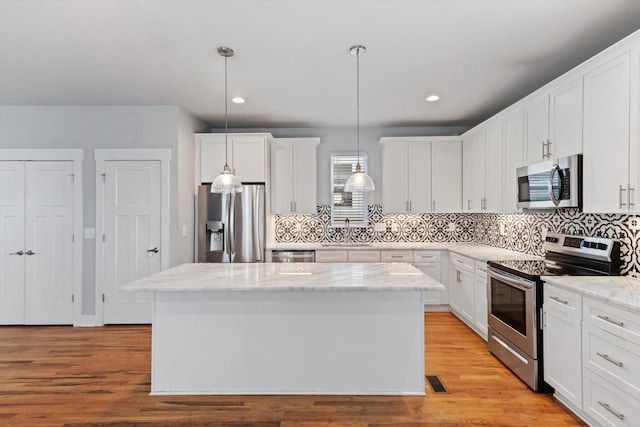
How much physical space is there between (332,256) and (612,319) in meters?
3.16

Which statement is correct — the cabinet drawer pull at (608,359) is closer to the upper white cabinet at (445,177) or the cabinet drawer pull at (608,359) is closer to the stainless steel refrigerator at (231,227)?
the upper white cabinet at (445,177)

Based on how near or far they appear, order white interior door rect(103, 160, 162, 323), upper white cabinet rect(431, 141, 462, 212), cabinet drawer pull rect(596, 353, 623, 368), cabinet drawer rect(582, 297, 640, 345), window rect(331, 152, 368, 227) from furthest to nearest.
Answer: window rect(331, 152, 368, 227)
upper white cabinet rect(431, 141, 462, 212)
white interior door rect(103, 160, 162, 323)
cabinet drawer pull rect(596, 353, 623, 368)
cabinet drawer rect(582, 297, 640, 345)

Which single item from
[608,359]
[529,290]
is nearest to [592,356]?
[608,359]

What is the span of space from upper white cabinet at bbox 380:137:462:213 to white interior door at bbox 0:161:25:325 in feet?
15.3

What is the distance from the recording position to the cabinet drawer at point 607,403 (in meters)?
1.88

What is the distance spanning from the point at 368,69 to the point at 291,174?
2.20m

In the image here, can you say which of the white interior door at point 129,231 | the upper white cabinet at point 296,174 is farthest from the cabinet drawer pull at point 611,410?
the white interior door at point 129,231

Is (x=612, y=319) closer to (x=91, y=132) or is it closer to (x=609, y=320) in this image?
(x=609, y=320)

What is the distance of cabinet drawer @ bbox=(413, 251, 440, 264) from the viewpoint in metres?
4.73

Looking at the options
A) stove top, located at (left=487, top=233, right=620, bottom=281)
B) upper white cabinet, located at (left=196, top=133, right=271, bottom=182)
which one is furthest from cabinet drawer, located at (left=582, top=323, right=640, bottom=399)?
upper white cabinet, located at (left=196, top=133, right=271, bottom=182)

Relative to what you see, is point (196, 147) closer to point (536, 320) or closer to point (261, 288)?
point (261, 288)

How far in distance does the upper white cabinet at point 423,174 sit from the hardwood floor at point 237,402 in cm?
228

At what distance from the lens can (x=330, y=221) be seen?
541 cm

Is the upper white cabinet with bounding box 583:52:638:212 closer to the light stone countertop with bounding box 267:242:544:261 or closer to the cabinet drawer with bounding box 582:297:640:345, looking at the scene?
the cabinet drawer with bounding box 582:297:640:345
